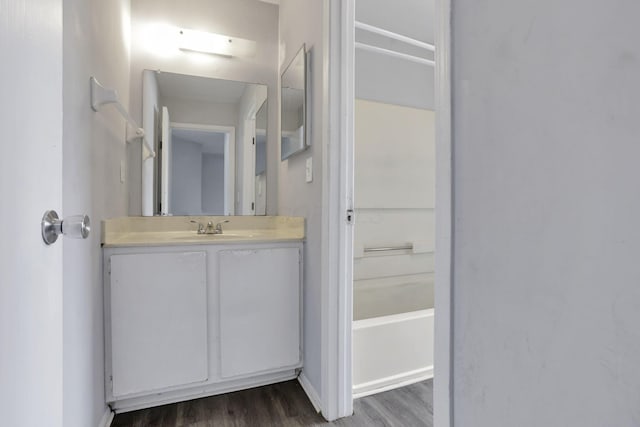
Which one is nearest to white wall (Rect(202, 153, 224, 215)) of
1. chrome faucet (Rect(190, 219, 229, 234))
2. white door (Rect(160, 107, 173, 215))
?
chrome faucet (Rect(190, 219, 229, 234))

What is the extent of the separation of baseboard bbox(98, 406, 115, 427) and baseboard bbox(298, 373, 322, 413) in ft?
2.94

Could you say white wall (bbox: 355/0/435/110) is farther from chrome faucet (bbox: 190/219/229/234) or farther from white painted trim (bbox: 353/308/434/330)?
white painted trim (bbox: 353/308/434/330)

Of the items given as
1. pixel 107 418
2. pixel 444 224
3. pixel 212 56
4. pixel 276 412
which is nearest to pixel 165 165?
pixel 212 56

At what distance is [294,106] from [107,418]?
1785 millimetres

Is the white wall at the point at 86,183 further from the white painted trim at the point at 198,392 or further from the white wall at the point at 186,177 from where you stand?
the white wall at the point at 186,177

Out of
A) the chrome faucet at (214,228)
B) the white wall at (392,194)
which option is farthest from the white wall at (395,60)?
the chrome faucet at (214,228)

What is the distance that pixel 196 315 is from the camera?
1.52 metres

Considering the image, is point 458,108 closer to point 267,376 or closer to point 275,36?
point 267,376

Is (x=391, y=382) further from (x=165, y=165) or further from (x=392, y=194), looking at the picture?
(x=165, y=165)

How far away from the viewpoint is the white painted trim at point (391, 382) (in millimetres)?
1592

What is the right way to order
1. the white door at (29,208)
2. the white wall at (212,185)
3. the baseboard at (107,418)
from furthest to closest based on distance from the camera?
the white wall at (212,185) → the baseboard at (107,418) → the white door at (29,208)

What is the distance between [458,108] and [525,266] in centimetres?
38

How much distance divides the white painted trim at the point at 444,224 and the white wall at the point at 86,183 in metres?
0.93

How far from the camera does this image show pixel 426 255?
2.66 m
